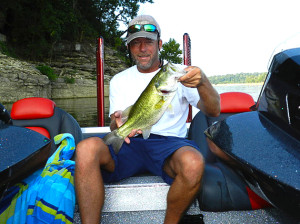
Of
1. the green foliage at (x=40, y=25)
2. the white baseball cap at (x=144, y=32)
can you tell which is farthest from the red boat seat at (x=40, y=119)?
the green foliage at (x=40, y=25)

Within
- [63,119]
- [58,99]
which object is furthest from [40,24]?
[63,119]

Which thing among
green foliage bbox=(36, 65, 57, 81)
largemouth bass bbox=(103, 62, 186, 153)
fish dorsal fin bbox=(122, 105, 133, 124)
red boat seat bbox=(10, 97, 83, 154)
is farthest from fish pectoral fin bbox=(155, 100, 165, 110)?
green foliage bbox=(36, 65, 57, 81)

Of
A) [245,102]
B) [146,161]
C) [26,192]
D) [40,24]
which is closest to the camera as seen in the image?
[26,192]

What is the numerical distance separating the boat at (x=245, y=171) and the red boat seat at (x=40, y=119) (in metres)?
0.69

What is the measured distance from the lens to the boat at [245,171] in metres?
1.23

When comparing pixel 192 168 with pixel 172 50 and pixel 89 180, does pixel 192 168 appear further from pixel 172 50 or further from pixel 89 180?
pixel 172 50

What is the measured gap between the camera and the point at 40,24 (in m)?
26.6

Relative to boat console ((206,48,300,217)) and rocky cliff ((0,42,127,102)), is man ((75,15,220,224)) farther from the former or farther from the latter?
rocky cliff ((0,42,127,102))

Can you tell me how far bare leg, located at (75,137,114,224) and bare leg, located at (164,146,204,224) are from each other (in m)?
0.42

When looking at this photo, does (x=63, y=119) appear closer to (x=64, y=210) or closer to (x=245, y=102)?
(x=64, y=210)

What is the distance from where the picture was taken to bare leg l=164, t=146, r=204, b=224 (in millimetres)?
1679

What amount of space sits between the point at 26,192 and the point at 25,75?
62.4 ft

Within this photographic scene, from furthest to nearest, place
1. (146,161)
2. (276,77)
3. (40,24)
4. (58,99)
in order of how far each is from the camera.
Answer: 1. (40,24)
2. (58,99)
3. (146,161)
4. (276,77)

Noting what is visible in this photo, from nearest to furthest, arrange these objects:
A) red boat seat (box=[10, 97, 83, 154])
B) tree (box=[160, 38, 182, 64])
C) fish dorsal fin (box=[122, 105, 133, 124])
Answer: fish dorsal fin (box=[122, 105, 133, 124]), red boat seat (box=[10, 97, 83, 154]), tree (box=[160, 38, 182, 64])
